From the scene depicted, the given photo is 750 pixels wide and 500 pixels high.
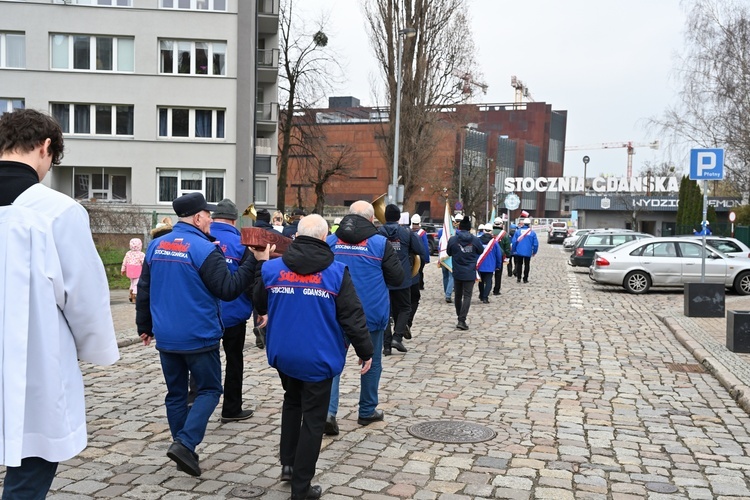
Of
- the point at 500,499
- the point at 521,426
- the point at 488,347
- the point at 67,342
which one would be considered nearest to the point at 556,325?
the point at 488,347

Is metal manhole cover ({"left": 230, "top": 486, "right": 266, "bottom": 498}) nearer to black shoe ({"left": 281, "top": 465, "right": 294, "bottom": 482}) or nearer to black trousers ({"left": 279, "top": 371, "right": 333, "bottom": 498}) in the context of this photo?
black shoe ({"left": 281, "top": 465, "right": 294, "bottom": 482})

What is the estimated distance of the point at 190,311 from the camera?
546 cm

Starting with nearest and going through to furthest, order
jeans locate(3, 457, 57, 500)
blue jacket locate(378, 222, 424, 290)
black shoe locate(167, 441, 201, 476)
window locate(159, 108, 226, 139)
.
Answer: jeans locate(3, 457, 57, 500)
black shoe locate(167, 441, 201, 476)
blue jacket locate(378, 222, 424, 290)
window locate(159, 108, 226, 139)

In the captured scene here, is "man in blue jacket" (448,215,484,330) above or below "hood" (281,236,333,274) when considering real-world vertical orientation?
below

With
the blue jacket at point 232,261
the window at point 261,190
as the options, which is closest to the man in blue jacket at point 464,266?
the blue jacket at point 232,261

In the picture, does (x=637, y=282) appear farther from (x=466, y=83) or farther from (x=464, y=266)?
(x=466, y=83)

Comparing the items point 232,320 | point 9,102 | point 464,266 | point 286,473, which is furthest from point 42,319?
point 9,102

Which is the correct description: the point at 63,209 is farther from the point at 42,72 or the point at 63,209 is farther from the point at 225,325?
the point at 42,72

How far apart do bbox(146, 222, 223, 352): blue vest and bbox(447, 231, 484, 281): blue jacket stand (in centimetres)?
835

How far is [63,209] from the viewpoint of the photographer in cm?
304

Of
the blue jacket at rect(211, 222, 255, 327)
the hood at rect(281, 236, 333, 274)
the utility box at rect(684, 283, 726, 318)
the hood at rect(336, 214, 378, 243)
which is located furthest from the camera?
the utility box at rect(684, 283, 726, 318)

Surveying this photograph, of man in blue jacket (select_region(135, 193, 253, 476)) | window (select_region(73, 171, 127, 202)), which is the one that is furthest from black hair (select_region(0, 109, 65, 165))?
window (select_region(73, 171, 127, 202))

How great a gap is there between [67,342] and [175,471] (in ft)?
9.29

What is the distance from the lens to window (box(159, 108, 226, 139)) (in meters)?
37.5
